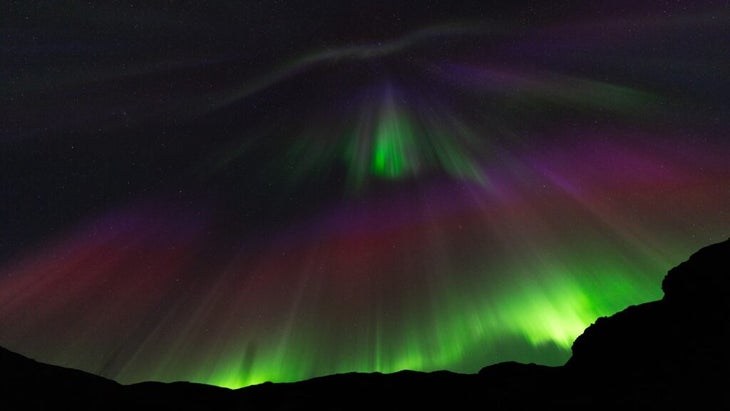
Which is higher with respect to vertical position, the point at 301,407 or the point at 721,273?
the point at 721,273

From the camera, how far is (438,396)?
34812mm

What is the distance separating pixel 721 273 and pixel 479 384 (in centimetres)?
1753

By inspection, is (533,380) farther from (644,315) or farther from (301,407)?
(301,407)

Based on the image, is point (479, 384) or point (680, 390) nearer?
point (680, 390)

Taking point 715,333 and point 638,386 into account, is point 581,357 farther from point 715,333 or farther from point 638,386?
point 638,386

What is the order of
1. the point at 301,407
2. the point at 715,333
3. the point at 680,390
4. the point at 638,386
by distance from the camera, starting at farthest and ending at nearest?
the point at 301,407, the point at 715,333, the point at 638,386, the point at 680,390

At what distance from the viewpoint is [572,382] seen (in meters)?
27.1

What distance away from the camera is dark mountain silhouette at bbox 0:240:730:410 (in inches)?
699

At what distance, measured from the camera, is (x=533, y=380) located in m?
29.8

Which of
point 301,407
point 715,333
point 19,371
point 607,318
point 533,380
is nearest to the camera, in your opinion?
point 715,333

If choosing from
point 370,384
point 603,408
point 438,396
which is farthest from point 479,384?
point 603,408

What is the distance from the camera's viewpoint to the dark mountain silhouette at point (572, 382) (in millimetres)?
17750

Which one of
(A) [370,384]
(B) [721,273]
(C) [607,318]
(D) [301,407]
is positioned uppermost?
(B) [721,273]

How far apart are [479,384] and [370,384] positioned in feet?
33.9
